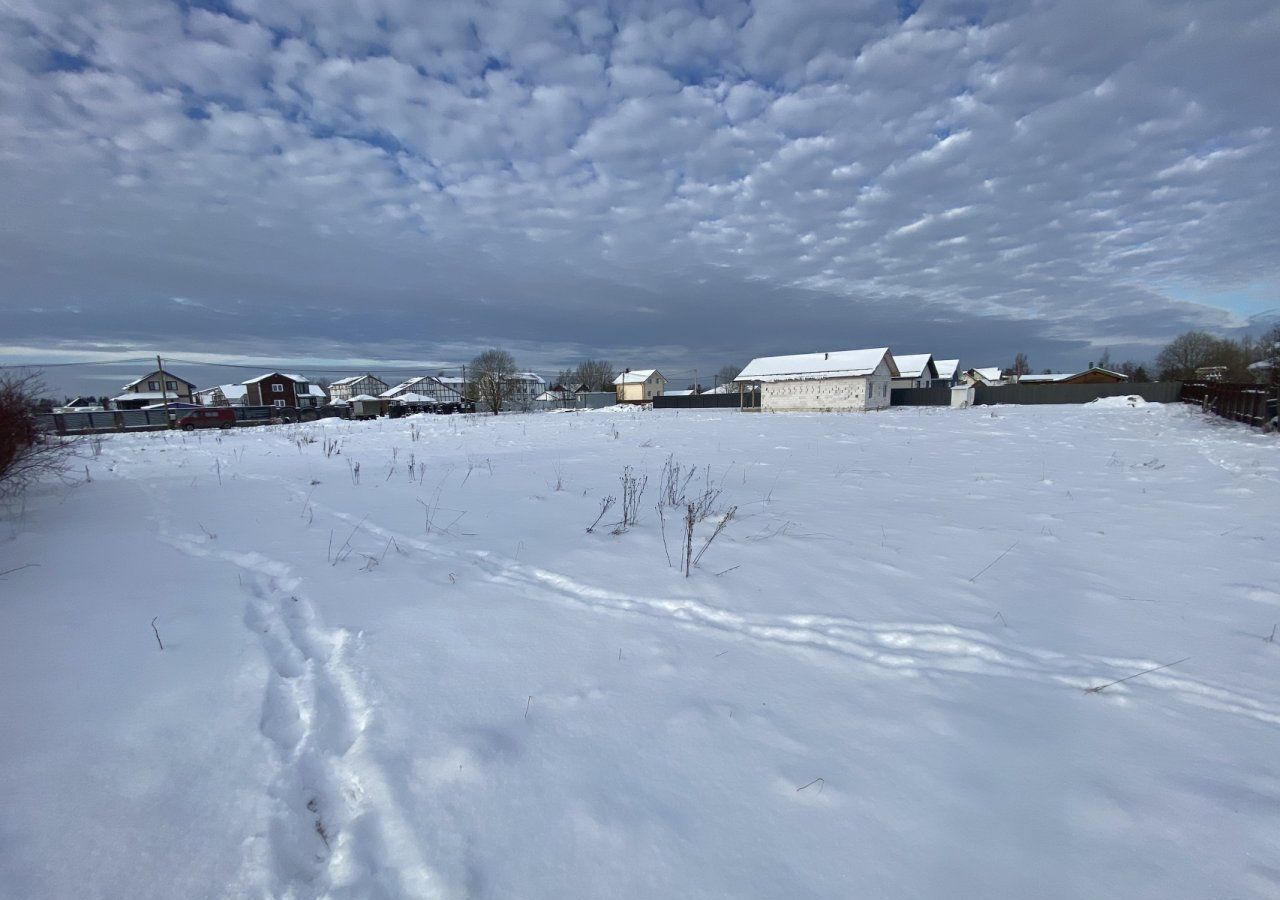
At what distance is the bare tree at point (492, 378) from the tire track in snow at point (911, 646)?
4037cm

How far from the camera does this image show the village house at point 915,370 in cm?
4162

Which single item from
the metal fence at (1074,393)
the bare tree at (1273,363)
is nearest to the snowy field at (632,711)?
the bare tree at (1273,363)

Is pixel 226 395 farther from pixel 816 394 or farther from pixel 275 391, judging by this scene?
pixel 816 394

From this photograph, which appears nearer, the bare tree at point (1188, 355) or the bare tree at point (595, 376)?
the bare tree at point (1188, 355)

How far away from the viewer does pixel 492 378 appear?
141 feet

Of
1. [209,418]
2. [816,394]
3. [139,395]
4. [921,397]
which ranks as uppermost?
[139,395]

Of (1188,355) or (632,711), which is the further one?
(1188,355)

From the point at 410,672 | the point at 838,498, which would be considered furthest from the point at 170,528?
the point at 838,498

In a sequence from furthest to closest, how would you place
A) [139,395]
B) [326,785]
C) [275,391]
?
1. [275,391]
2. [139,395]
3. [326,785]

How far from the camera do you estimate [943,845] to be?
5.16 feet

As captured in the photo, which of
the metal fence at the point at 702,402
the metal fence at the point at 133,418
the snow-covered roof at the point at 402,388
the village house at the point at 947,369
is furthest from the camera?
the snow-covered roof at the point at 402,388

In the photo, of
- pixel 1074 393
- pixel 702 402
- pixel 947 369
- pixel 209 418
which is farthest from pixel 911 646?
pixel 947 369

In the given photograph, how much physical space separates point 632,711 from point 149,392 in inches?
3620

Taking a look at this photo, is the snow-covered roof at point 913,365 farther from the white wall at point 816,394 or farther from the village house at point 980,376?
the village house at point 980,376
